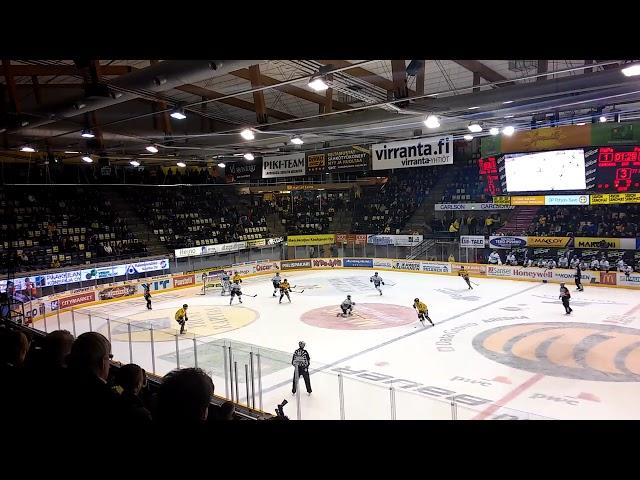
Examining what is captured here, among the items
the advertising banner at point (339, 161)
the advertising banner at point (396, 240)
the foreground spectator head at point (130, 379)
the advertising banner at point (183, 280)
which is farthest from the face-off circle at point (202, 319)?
the advertising banner at point (396, 240)

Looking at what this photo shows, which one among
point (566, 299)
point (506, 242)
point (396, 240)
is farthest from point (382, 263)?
point (566, 299)

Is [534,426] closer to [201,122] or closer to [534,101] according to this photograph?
[534,101]

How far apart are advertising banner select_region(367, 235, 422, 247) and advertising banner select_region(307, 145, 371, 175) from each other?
52.4 feet

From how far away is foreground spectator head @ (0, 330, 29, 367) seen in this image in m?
3.79

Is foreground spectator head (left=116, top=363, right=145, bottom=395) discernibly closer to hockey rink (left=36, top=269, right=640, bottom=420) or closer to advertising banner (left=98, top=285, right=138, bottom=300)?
hockey rink (left=36, top=269, right=640, bottom=420)

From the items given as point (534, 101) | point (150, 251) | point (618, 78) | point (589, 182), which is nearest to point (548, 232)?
point (589, 182)

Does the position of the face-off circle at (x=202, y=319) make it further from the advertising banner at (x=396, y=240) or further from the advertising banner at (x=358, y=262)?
the advertising banner at (x=396, y=240)

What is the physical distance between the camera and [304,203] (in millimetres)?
45406

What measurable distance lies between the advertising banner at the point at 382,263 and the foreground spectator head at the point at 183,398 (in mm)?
32887

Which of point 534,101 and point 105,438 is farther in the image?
point 534,101

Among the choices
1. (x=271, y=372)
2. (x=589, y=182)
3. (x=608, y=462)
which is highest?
(x=589, y=182)

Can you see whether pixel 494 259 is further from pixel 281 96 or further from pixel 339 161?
pixel 281 96

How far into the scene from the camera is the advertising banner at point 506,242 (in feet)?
99.8
